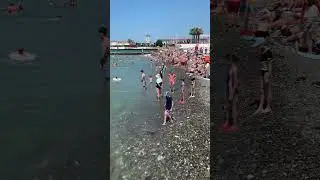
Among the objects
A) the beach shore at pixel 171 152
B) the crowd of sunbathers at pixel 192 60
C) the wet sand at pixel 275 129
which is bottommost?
the beach shore at pixel 171 152

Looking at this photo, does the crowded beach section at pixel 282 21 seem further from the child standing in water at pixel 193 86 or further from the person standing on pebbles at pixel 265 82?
the child standing in water at pixel 193 86

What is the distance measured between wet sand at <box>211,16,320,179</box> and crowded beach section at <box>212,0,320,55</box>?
0.22 m

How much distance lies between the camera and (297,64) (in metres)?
7.98

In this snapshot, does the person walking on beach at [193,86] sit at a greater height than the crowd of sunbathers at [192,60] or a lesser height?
lesser

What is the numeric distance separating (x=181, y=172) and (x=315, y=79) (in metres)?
2.76

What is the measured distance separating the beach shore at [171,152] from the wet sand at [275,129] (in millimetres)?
367

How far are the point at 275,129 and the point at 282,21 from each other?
249cm

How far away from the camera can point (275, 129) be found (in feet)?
20.6

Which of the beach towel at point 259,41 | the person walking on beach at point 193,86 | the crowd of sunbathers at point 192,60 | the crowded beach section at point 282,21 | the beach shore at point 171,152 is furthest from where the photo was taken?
the crowd of sunbathers at point 192,60

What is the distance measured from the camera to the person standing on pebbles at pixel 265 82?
6.61 metres
